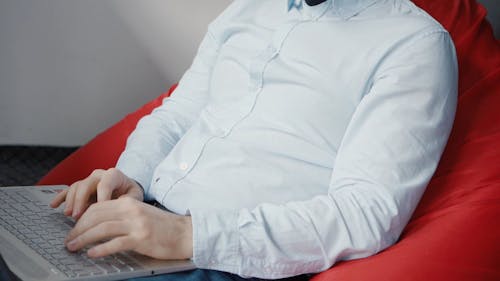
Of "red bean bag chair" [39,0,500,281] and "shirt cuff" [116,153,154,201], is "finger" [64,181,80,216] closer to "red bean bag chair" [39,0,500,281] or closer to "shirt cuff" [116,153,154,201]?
"shirt cuff" [116,153,154,201]

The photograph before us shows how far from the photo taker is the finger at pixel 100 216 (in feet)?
2.80

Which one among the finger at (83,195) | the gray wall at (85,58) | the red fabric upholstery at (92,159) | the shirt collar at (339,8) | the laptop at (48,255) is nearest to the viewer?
the laptop at (48,255)

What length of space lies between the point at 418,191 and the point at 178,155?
445 mm

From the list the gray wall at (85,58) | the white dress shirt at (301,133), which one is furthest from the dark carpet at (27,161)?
the white dress shirt at (301,133)

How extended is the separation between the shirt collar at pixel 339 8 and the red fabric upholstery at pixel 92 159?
1.85 ft

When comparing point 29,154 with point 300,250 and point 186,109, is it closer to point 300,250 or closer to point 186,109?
point 186,109

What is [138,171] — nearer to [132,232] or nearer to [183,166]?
[183,166]

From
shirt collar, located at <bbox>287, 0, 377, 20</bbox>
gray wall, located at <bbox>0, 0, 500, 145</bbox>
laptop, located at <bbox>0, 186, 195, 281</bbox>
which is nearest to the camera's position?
laptop, located at <bbox>0, 186, 195, 281</bbox>

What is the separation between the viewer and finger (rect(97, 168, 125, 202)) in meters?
0.97

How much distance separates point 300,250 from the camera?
878 mm

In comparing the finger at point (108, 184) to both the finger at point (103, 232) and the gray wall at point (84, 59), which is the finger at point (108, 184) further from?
the gray wall at point (84, 59)

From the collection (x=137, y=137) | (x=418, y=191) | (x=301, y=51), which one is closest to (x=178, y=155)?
(x=137, y=137)

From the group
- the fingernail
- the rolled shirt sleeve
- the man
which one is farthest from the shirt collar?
the fingernail

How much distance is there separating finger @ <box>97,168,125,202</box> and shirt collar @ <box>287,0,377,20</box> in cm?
44
